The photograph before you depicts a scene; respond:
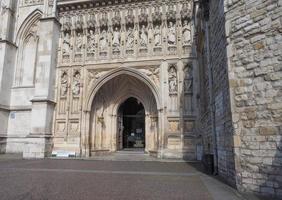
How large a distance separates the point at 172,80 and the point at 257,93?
765cm

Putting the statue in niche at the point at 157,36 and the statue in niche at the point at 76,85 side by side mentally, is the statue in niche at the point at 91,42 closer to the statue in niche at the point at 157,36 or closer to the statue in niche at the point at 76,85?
the statue in niche at the point at 76,85

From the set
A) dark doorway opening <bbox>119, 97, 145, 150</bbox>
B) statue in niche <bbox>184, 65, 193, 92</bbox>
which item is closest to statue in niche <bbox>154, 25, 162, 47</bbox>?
statue in niche <bbox>184, 65, 193, 92</bbox>

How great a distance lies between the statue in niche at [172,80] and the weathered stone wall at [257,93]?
6.93m

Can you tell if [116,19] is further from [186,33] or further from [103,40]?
[186,33]

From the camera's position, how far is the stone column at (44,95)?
478 inches

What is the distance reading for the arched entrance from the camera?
1274cm

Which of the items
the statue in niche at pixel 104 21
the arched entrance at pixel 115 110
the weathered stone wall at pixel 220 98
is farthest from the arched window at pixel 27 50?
the weathered stone wall at pixel 220 98

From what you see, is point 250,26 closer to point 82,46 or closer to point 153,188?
point 153,188

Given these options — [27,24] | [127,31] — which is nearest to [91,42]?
[127,31]

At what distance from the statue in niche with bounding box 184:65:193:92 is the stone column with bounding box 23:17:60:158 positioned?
22.9 feet

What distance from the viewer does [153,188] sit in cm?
482

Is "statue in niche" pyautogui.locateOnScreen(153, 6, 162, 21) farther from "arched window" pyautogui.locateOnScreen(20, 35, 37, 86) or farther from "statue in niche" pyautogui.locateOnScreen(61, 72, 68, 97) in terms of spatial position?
"arched window" pyautogui.locateOnScreen(20, 35, 37, 86)

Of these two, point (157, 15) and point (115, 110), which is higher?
point (157, 15)

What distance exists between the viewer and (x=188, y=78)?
39.5 feet
